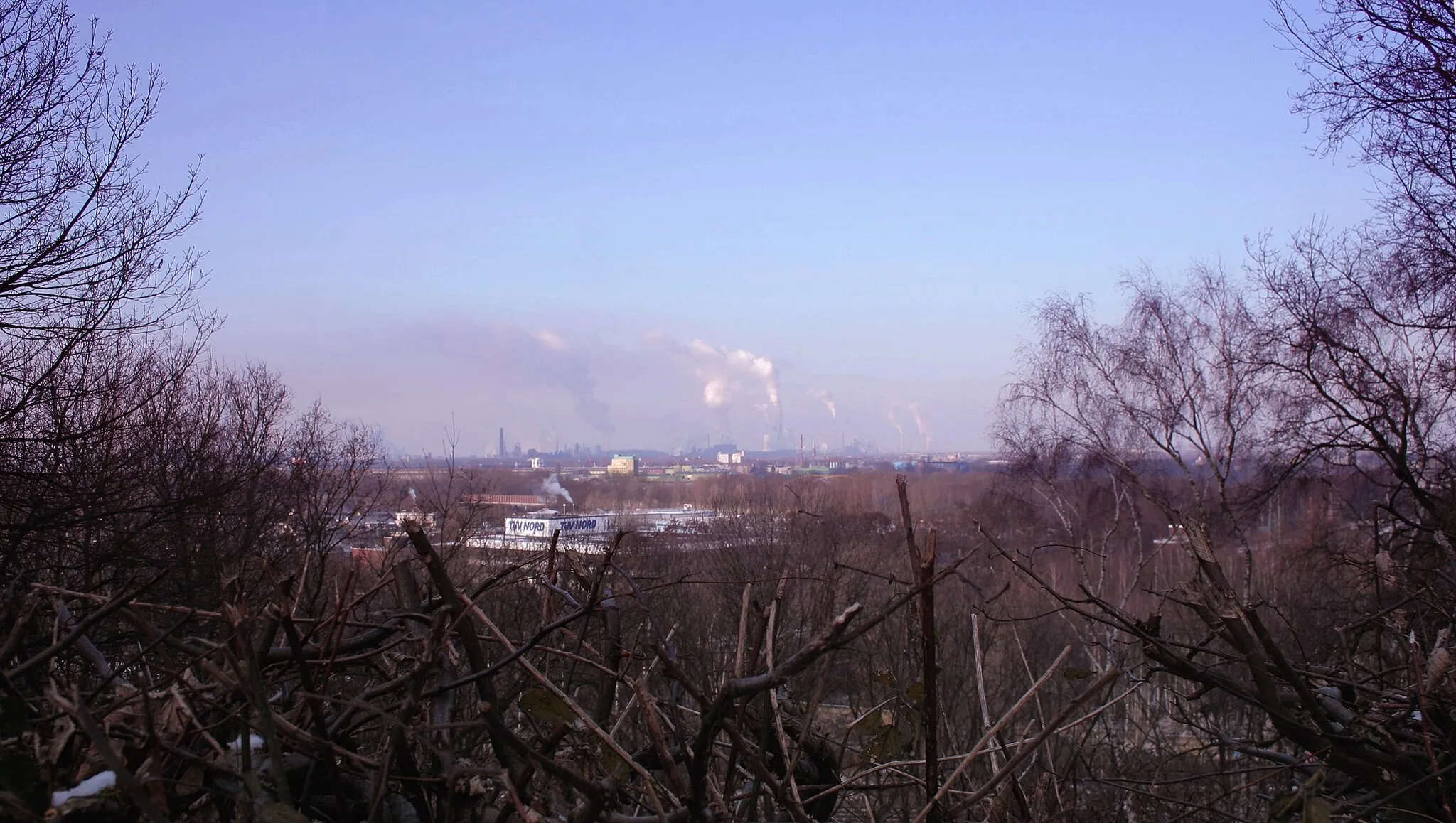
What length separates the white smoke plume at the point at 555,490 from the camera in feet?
106

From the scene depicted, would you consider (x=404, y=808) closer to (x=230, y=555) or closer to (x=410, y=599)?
(x=410, y=599)

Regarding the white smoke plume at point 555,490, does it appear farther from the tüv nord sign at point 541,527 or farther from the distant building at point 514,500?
the tüv nord sign at point 541,527

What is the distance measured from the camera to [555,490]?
3369 cm

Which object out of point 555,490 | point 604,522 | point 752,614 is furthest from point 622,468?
point 752,614

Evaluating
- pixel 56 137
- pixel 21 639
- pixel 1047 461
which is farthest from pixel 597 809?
pixel 1047 461

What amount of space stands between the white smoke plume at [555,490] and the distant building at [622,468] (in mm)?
11219

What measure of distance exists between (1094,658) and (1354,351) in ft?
35.3

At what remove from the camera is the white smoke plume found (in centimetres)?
3241

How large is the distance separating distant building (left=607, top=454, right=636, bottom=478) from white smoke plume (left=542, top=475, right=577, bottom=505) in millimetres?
11219

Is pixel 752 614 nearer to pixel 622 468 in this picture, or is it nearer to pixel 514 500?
pixel 514 500

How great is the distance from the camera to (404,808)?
1095 mm

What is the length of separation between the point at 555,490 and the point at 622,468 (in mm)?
23320

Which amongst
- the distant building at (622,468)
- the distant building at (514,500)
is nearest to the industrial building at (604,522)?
the distant building at (514,500)

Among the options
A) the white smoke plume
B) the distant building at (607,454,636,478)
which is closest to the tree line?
the white smoke plume
